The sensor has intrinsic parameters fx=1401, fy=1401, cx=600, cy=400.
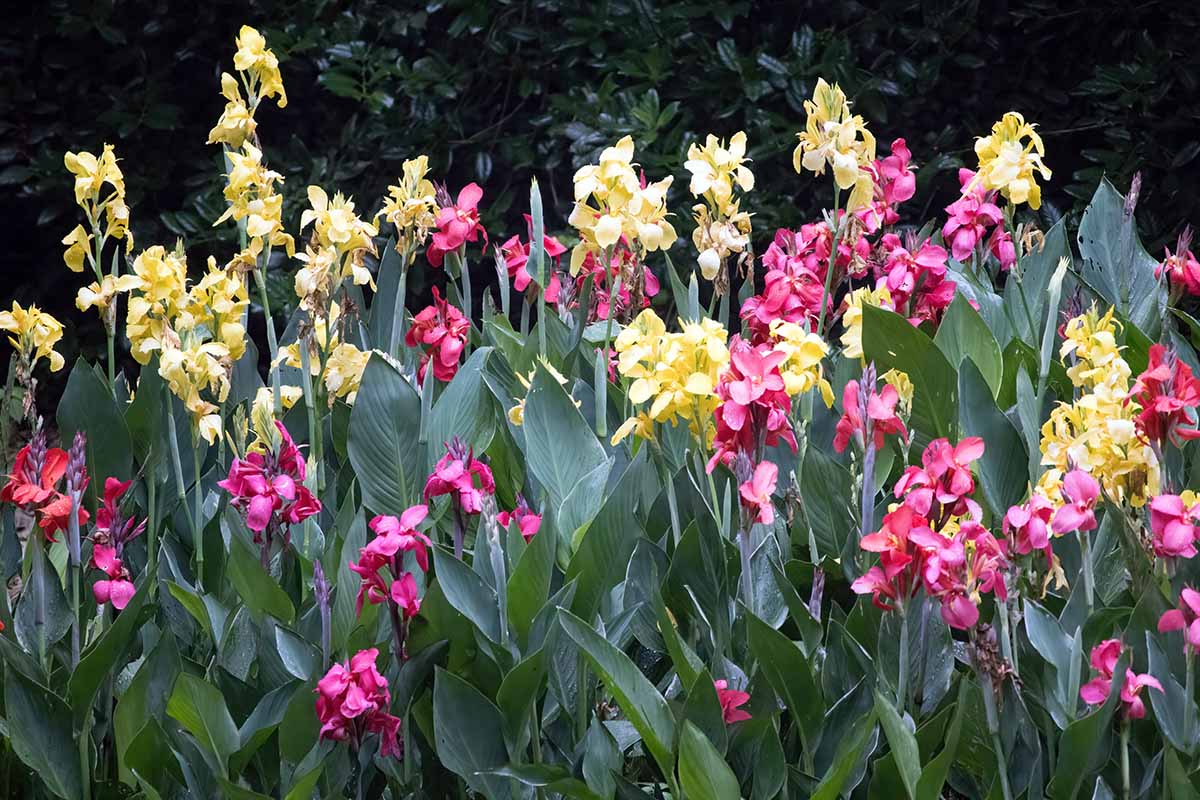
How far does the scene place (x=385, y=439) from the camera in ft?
6.23

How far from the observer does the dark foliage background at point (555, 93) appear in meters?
4.32

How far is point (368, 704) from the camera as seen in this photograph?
4.52ft

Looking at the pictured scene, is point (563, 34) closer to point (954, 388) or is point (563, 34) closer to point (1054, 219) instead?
point (1054, 219)

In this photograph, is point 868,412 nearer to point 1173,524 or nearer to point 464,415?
point 1173,524

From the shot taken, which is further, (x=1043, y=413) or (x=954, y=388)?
(x=1043, y=413)

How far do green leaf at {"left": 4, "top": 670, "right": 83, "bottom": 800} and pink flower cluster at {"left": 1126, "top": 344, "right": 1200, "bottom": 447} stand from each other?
3.94 feet

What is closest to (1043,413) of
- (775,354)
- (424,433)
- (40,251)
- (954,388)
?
(954,388)

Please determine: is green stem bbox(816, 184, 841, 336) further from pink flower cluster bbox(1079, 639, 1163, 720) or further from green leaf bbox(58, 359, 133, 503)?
green leaf bbox(58, 359, 133, 503)

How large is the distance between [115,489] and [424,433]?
0.41 m

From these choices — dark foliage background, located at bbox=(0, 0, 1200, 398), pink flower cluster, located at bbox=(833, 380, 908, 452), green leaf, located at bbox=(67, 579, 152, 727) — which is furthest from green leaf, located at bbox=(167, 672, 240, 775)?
dark foliage background, located at bbox=(0, 0, 1200, 398)

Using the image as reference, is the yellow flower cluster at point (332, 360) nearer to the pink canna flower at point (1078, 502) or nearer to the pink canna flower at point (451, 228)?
the pink canna flower at point (451, 228)

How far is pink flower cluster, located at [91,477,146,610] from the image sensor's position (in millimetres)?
1732

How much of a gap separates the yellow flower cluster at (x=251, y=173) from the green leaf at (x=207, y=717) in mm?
822

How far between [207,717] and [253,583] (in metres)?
0.20
